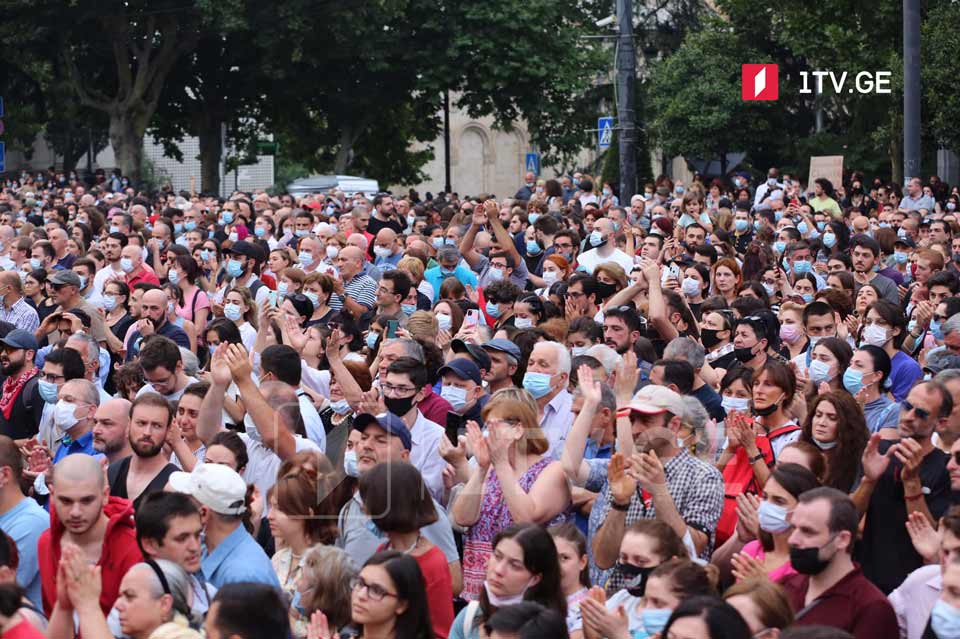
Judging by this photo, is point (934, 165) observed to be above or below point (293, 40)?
below

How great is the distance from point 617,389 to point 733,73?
3417 cm

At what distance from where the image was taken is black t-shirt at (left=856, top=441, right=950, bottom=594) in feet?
22.3

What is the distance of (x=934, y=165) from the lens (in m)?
40.7

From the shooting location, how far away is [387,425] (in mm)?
7055

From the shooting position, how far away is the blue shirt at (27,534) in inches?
260

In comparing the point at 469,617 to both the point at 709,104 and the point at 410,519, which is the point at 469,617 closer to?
the point at 410,519

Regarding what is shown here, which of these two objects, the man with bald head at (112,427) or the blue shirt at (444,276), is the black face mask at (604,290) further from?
the man with bald head at (112,427)

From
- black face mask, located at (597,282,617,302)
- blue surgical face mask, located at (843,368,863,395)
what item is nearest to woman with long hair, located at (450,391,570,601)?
blue surgical face mask, located at (843,368,863,395)

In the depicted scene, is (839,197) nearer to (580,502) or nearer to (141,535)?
(580,502)

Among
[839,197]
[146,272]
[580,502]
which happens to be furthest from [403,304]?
[839,197]

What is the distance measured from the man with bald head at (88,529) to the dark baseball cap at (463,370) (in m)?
2.48

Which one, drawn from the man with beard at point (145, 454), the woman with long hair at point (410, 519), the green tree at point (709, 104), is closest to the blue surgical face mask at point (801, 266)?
the man with beard at point (145, 454)

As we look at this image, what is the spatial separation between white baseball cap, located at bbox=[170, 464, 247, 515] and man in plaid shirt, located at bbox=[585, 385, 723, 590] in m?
1.51

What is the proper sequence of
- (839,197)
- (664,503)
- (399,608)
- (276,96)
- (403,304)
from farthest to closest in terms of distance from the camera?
(276,96), (839,197), (403,304), (664,503), (399,608)
